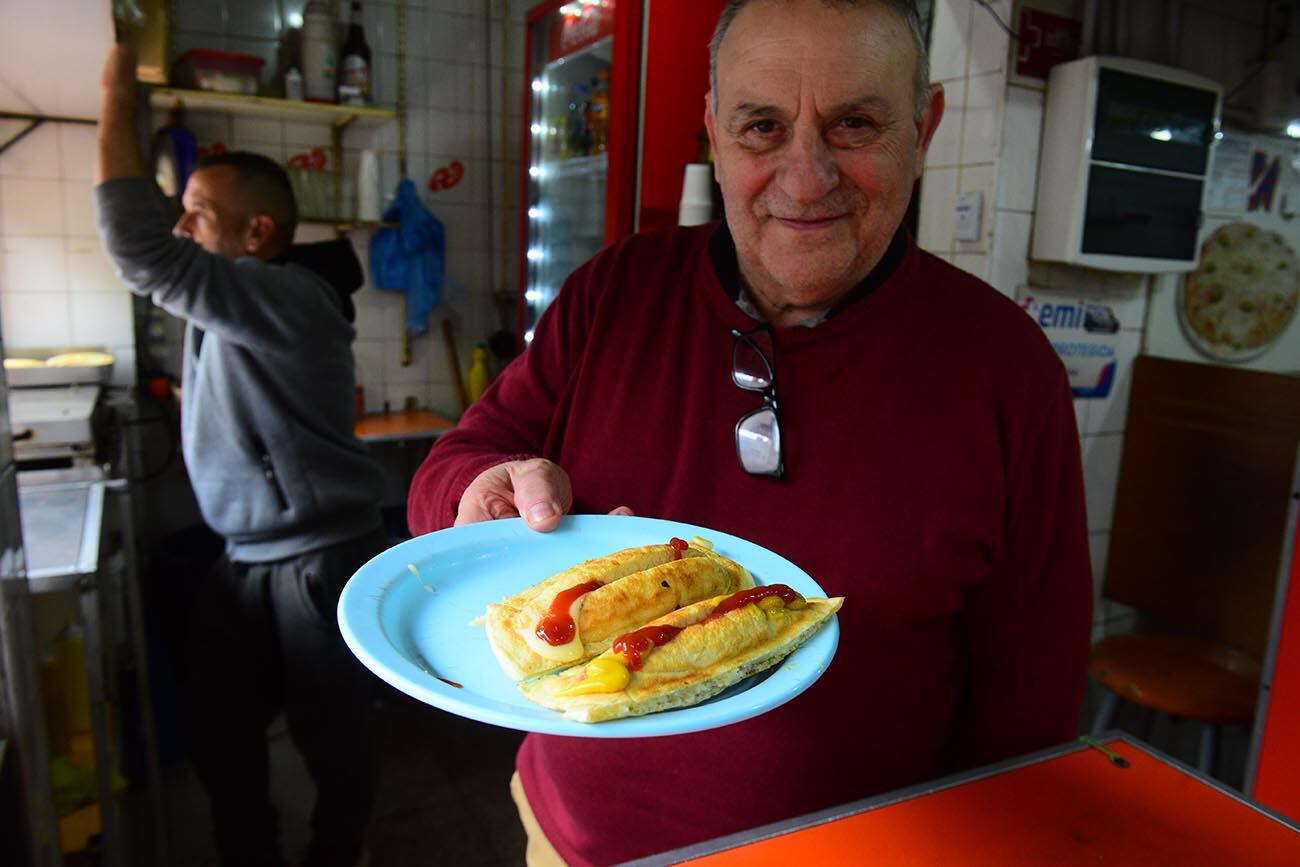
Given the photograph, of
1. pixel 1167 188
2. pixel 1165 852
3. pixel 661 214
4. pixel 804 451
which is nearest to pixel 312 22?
pixel 661 214

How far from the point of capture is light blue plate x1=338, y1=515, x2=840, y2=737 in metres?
0.62

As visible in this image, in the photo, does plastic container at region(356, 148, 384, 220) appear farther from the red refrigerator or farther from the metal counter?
the metal counter

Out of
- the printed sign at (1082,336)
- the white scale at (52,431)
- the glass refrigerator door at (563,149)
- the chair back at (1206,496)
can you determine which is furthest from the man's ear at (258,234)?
the chair back at (1206,496)

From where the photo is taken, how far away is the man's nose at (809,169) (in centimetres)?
95

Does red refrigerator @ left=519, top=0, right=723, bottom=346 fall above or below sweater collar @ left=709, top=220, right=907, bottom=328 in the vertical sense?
above

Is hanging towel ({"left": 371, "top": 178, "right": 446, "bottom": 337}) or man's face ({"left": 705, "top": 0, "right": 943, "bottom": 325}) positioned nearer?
man's face ({"left": 705, "top": 0, "right": 943, "bottom": 325})

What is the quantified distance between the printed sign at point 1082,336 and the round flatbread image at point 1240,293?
15.7 inches

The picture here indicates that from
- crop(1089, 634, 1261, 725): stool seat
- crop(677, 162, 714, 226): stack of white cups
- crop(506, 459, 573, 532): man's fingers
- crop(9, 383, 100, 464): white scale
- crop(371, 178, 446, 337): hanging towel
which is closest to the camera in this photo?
crop(506, 459, 573, 532): man's fingers

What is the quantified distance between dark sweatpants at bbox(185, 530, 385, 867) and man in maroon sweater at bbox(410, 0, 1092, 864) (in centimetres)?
67

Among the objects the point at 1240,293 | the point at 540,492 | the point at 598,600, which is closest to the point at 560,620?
the point at 598,600

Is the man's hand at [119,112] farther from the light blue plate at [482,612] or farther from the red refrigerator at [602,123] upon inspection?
the red refrigerator at [602,123]

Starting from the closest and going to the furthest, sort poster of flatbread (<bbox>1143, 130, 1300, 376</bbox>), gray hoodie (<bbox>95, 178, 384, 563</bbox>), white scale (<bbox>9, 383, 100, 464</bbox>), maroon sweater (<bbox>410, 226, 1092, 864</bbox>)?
maroon sweater (<bbox>410, 226, 1092, 864</bbox>) < gray hoodie (<bbox>95, 178, 384, 563</bbox>) < white scale (<bbox>9, 383, 100, 464</bbox>) < poster of flatbread (<bbox>1143, 130, 1300, 376</bbox>)

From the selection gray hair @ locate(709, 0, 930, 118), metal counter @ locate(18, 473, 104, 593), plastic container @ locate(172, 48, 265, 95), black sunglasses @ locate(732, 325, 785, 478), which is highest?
plastic container @ locate(172, 48, 265, 95)

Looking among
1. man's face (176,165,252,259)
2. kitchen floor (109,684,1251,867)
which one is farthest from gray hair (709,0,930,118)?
kitchen floor (109,684,1251,867)
